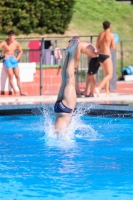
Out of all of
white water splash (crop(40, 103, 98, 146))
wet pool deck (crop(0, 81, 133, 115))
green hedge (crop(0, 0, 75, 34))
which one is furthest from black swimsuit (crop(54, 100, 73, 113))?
green hedge (crop(0, 0, 75, 34))

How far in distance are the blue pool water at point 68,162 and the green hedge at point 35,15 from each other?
49.1 ft

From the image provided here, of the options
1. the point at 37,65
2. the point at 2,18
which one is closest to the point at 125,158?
the point at 37,65

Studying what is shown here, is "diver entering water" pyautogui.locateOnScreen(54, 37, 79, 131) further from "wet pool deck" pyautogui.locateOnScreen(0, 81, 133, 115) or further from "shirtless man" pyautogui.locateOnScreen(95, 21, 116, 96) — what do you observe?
"shirtless man" pyautogui.locateOnScreen(95, 21, 116, 96)

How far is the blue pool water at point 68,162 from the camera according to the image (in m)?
7.05

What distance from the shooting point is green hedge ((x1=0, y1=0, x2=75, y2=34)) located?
2708cm

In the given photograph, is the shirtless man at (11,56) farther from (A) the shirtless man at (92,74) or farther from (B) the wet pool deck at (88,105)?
(A) the shirtless man at (92,74)

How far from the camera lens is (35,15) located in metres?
28.2

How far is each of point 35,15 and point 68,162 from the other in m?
20.1

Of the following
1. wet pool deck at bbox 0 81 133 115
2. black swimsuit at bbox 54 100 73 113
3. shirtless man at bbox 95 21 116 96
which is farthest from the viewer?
shirtless man at bbox 95 21 116 96

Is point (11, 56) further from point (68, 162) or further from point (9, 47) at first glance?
point (68, 162)

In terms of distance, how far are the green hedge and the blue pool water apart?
1495cm

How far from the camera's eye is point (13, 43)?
17.0m

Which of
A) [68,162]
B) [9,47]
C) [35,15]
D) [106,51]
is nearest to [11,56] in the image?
[9,47]

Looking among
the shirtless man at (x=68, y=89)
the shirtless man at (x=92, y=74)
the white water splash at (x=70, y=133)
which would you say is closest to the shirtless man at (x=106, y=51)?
the shirtless man at (x=92, y=74)
